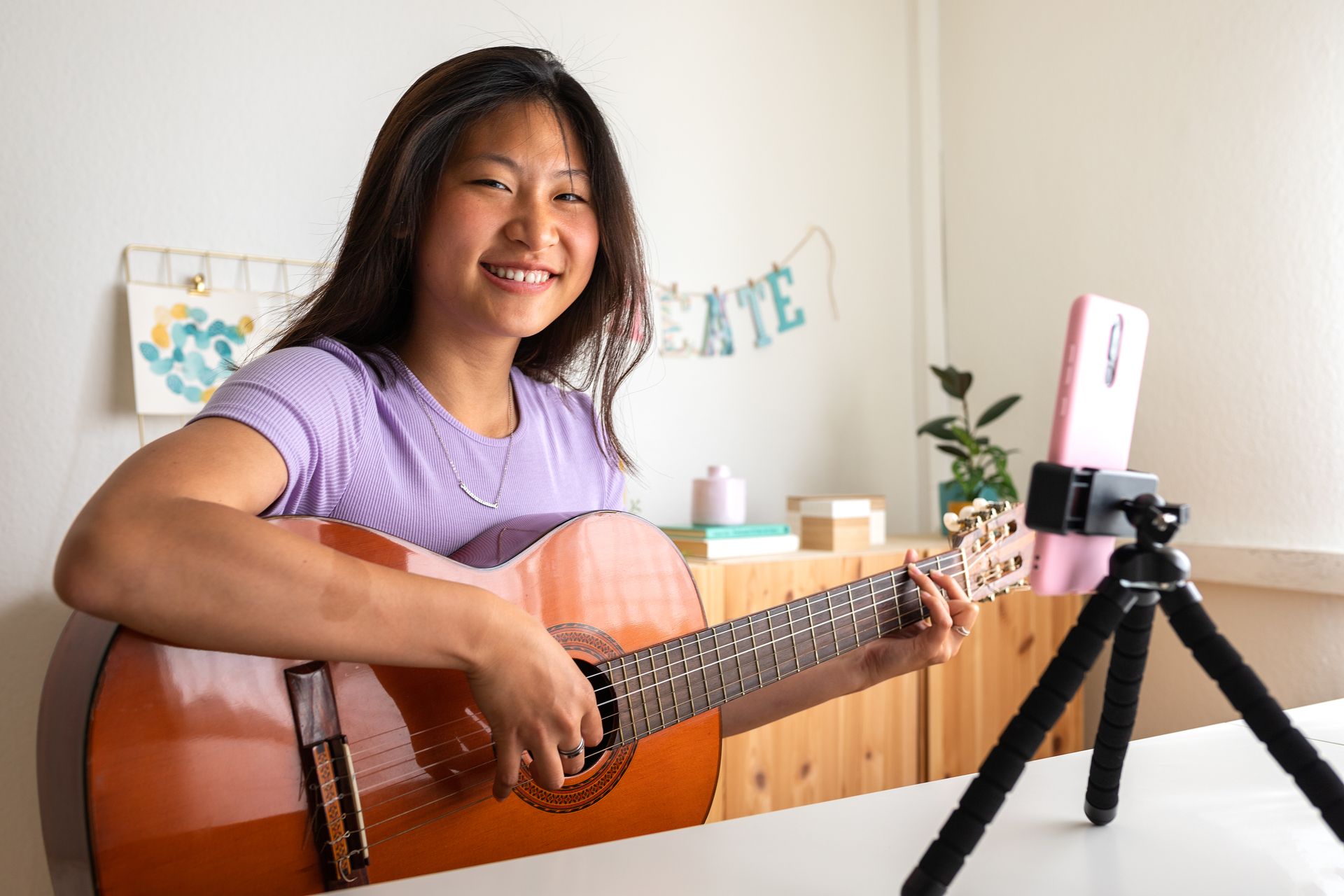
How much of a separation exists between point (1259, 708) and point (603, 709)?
650 mm

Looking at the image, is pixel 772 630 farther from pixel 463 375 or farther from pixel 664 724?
pixel 463 375

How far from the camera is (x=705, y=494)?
2127 millimetres

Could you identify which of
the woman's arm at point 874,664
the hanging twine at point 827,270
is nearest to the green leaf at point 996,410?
the hanging twine at point 827,270

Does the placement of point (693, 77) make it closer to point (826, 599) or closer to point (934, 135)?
point (934, 135)

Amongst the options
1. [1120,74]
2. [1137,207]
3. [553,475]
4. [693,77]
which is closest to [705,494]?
[553,475]

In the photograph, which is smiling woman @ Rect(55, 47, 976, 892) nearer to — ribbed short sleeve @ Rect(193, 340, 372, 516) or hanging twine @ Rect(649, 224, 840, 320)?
ribbed short sleeve @ Rect(193, 340, 372, 516)

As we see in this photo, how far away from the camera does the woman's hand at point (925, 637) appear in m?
1.11

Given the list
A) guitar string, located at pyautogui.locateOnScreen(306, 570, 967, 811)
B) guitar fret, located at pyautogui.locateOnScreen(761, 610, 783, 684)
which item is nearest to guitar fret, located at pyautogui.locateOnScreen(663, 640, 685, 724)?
guitar string, located at pyautogui.locateOnScreen(306, 570, 967, 811)

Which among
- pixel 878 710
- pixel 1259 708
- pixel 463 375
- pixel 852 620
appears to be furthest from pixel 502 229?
pixel 878 710

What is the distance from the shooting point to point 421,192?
1112 millimetres

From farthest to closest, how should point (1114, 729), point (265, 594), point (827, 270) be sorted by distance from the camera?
point (827, 270) → point (265, 594) → point (1114, 729)

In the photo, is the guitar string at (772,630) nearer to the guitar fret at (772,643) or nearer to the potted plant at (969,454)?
the guitar fret at (772,643)

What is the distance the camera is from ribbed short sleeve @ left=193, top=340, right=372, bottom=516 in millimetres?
875

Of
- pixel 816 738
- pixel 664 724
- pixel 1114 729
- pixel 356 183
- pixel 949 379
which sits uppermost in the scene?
pixel 356 183
